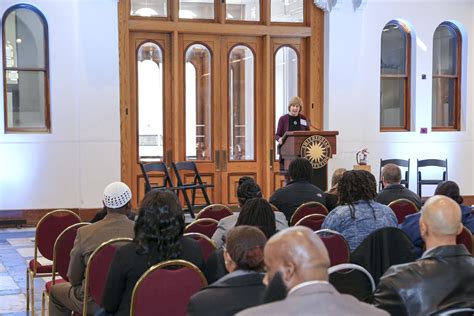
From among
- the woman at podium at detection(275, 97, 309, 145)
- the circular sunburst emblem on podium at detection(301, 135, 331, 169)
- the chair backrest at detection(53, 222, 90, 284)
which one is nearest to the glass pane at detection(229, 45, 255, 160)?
the woman at podium at detection(275, 97, 309, 145)

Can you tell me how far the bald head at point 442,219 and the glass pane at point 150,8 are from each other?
8.28m

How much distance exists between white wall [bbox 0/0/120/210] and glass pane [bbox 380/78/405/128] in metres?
4.58

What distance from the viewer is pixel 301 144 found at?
860cm

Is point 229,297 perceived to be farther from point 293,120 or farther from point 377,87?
point 377,87

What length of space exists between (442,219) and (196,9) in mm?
8545

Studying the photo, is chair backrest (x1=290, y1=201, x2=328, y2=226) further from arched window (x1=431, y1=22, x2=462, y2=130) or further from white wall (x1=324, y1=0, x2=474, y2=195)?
arched window (x1=431, y1=22, x2=462, y2=130)

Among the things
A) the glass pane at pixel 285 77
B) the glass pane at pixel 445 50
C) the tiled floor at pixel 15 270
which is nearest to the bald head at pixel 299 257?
the tiled floor at pixel 15 270

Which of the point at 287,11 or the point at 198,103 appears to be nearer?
the point at 198,103

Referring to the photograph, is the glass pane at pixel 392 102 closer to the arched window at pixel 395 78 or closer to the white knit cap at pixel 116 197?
the arched window at pixel 395 78

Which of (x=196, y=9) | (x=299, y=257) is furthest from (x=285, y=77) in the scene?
(x=299, y=257)

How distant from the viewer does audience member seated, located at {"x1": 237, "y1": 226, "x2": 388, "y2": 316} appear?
5.98 ft

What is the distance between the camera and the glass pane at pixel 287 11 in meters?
11.2

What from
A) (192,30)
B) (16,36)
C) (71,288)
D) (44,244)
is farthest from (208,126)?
(71,288)

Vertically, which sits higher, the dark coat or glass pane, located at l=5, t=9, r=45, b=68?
glass pane, located at l=5, t=9, r=45, b=68
